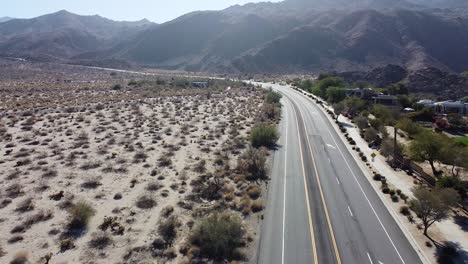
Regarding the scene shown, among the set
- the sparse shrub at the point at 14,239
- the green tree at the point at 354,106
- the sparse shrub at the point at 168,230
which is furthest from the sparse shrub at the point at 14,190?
the green tree at the point at 354,106

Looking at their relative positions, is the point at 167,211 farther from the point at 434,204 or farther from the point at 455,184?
the point at 455,184

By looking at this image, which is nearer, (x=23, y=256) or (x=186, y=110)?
(x=23, y=256)

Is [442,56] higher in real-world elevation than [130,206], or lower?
higher

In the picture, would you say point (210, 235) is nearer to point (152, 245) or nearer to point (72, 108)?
point (152, 245)

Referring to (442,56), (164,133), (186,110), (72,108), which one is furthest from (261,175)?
(442,56)

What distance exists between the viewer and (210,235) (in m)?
23.2

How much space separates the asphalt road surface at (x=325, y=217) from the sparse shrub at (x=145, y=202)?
33.0ft

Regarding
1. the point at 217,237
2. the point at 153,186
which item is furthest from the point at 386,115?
the point at 217,237

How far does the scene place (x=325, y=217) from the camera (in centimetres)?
2812

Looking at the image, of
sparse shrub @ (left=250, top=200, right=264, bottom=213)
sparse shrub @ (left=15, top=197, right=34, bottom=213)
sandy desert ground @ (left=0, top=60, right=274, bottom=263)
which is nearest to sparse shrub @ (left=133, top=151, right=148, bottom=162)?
sandy desert ground @ (left=0, top=60, right=274, bottom=263)

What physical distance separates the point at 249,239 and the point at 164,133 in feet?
105

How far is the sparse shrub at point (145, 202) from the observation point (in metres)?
28.8

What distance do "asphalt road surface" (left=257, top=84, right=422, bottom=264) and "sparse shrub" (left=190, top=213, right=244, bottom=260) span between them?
198cm

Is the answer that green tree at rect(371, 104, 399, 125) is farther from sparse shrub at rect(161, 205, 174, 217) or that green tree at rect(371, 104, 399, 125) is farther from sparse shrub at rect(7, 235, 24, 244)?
sparse shrub at rect(7, 235, 24, 244)
